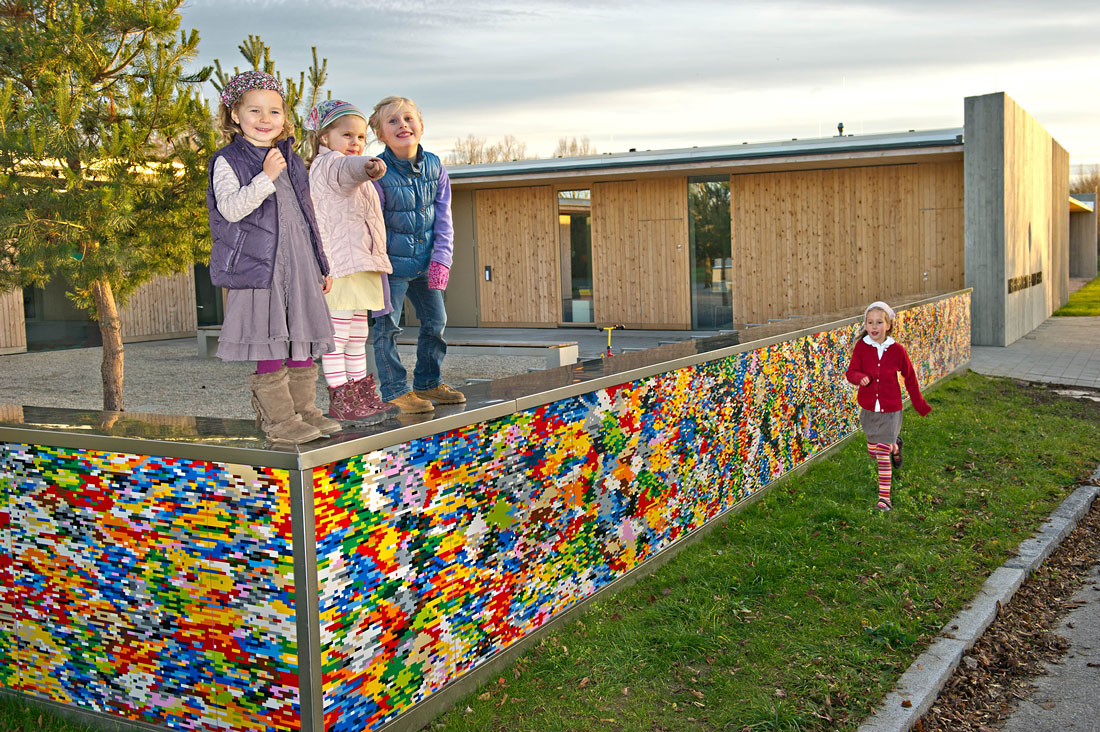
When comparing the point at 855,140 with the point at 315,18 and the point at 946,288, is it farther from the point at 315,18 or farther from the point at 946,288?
the point at 315,18

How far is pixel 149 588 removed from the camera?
11.4 ft

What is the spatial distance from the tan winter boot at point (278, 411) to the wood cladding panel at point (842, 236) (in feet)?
61.0

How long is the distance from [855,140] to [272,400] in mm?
17348

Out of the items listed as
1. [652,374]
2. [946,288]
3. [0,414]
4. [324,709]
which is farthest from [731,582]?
[946,288]

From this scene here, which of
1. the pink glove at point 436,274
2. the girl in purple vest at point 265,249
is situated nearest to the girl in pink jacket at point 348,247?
the girl in purple vest at point 265,249

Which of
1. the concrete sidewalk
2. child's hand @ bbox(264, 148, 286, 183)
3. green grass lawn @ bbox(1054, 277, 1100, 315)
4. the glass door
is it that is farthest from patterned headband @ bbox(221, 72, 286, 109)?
green grass lawn @ bbox(1054, 277, 1100, 315)

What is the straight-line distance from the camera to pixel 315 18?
642 inches

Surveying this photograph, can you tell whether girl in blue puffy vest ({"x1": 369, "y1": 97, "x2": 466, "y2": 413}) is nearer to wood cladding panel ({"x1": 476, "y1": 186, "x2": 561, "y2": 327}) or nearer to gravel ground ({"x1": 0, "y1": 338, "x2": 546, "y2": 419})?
gravel ground ({"x1": 0, "y1": 338, "x2": 546, "y2": 419})

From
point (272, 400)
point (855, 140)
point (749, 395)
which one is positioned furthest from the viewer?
point (855, 140)

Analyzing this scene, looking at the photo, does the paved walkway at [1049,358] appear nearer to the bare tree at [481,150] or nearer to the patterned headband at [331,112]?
the patterned headband at [331,112]

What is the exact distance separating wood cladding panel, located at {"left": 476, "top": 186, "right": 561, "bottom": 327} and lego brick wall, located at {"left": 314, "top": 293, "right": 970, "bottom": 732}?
55.0 ft

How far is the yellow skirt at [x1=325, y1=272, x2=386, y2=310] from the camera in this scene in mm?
4145

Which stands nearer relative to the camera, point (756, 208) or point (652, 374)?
point (652, 374)

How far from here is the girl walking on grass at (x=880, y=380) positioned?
716 cm
